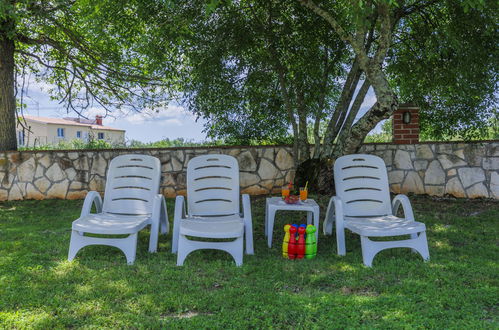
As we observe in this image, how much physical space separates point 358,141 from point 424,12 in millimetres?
2674

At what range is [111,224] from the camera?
428 cm

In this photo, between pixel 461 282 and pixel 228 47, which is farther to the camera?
pixel 228 47

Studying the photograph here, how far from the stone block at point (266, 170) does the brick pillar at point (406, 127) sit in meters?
2.45

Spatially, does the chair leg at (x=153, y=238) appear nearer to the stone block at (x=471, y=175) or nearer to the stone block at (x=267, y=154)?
the stone block at (x=267, y=154)

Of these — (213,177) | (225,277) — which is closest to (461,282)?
(225,277)

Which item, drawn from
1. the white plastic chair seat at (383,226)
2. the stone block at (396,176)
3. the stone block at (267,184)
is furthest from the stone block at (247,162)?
the white plastic chair seat at (383,226)

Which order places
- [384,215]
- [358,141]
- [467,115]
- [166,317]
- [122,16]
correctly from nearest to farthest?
[166,317] < [384,215] < [358,141] < [122,16] < [467,115]

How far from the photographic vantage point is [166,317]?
2816 millimetres

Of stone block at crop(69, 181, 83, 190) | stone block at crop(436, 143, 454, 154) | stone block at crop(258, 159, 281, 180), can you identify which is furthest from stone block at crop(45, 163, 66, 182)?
stone block at crop(436, 143, 454, 154)

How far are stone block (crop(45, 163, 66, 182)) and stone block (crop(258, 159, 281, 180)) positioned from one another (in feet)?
12.7

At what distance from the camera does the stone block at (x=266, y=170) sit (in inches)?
314

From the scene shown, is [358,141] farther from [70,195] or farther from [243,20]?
[70,195]

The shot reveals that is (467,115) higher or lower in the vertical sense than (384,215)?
higher

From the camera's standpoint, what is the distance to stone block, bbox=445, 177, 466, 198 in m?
7.58
